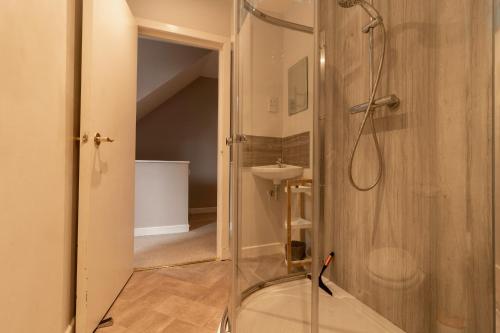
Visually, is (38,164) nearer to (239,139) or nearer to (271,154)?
(239,139)

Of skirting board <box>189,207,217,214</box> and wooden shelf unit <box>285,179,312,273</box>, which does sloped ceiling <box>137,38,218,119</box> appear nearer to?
skirting board <box>189,207,217,214</box>

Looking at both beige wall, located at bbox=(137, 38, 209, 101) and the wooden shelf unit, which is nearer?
the wooden shelf unit

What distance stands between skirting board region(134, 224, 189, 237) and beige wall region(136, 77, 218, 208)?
4.71 feet

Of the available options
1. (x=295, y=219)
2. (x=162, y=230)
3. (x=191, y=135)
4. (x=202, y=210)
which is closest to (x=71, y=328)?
(x=295, y=219)

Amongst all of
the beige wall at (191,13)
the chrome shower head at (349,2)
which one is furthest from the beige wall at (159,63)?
the chrome shower head at (349,2)

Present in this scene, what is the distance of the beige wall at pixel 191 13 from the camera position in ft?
6.27

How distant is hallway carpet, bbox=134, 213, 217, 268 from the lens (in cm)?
208

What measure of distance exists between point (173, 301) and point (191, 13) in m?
2.25

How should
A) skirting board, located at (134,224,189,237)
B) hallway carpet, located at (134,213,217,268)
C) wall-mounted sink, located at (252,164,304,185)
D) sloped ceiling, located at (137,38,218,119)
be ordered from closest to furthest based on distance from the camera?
wall-mounted sink, located at (252,164,304,185) < hallway carpet, located at (134,213,217,268) < skirting board, located at (134,224,189,237) < sloped ceiling, located at (137,38,218,119)

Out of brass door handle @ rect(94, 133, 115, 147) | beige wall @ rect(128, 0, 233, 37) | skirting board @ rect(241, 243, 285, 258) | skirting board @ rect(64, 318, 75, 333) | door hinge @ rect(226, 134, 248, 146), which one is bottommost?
skirting board @ rect(64, 318, 75, 333)

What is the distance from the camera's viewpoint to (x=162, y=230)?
292 cm

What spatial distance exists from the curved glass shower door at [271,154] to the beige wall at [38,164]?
794 millimetres

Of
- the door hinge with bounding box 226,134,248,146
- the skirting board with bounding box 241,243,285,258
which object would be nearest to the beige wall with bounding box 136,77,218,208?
the skirting board with bounding box 241,243,285,258

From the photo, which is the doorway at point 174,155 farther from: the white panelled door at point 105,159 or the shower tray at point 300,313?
the shower tray at point 300,313
